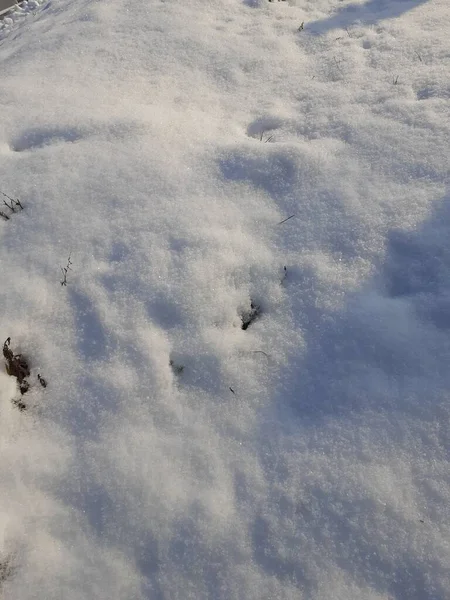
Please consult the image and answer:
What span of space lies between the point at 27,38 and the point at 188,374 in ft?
13.8

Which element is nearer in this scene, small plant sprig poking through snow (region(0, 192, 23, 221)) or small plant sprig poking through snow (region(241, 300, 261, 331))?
small plant sprig poking through snow (region(241, 300, 261, 331))

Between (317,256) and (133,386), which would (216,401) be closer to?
(133,386)

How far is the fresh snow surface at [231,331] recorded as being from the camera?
1.68 meters

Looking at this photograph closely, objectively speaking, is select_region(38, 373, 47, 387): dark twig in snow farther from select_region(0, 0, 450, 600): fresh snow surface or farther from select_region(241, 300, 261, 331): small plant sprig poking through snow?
select_region(241, 300, 261, 331): small plant sprig poking through snow

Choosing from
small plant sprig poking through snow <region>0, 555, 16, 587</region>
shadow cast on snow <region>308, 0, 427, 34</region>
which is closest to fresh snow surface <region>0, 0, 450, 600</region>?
small plant sprig poking through snow <region>0, 555, 16, 587</region>

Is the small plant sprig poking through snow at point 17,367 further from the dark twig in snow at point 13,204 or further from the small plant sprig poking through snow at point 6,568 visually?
the dark twig in snow at point 13,204

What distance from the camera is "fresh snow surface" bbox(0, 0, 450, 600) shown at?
1682mm

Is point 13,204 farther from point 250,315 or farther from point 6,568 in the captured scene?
point 6,568

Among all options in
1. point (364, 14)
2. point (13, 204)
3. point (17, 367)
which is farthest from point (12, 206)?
point (364, 14)

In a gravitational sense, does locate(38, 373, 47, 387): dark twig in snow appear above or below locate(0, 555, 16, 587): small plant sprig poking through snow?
above

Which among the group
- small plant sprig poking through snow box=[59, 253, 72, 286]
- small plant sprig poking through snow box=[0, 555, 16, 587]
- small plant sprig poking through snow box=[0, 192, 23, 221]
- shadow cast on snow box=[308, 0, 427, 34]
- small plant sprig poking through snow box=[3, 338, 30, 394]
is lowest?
small plant sprig poking through snow box=[0, 555, 16, 587]

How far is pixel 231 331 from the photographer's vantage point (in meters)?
2.21

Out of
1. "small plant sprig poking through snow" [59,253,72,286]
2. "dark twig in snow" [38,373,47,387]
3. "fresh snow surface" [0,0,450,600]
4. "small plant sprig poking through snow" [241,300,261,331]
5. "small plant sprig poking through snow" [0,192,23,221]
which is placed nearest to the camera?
"fresh snow surface" [0,0,450,600]

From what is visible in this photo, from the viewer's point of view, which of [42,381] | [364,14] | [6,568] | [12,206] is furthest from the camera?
[364,14]
